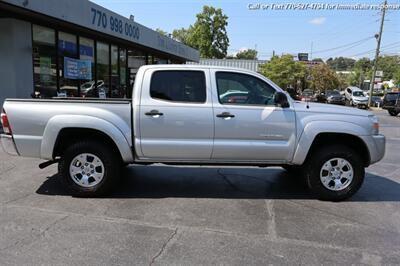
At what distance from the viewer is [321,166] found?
5.64 metres

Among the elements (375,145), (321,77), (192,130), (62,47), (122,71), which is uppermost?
(321,77)

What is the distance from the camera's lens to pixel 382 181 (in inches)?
279

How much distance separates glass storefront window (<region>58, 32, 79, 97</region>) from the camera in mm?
13797

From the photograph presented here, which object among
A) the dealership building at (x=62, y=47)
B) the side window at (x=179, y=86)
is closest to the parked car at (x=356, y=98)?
the dealership building at (x=62, y=47)

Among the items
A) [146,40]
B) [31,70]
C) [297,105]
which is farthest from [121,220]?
[146,40]

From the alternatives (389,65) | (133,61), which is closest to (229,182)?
(133,61)

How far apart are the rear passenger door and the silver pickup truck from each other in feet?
0.05

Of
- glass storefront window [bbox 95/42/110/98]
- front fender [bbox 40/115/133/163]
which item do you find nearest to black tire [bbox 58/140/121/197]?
front fender [bbox 40/115/133/163]

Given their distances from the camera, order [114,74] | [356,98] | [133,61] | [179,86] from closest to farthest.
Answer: [179,86] < [114,74] < [133,61] < [356,98]

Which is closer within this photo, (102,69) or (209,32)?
(102,69)

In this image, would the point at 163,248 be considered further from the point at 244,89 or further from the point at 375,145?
the point at 375,145

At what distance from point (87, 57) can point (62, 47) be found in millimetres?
1738

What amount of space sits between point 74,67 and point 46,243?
11.6 meters

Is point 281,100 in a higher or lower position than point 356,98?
higher
